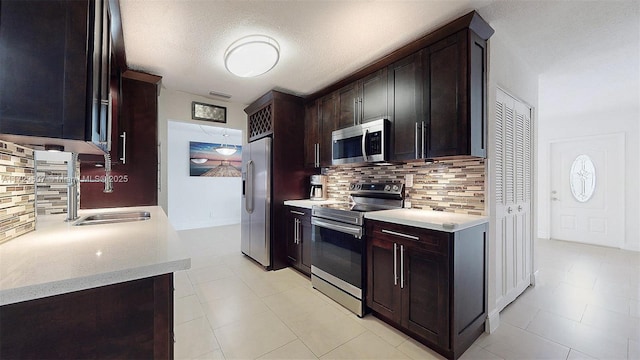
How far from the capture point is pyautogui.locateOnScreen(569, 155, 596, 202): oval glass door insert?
4.68m

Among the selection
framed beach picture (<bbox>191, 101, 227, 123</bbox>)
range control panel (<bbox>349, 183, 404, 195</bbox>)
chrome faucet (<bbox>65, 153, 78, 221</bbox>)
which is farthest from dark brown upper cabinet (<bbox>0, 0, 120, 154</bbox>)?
framed beach picture (<bbox>191, 101, 227, 123</bbox>)

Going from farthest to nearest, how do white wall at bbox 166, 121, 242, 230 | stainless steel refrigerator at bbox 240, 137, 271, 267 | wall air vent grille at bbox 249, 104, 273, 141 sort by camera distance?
1. white wall at bbox 166, 121, 242, 230
2. wall air vent grille at bbox 249, 104, 273, 141
3. stainless steel refrigerator at bbox 240, 137, 271, 267

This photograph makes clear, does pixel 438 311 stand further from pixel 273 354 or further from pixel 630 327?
pixel 630 327

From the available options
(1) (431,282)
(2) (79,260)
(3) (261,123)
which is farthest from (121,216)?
(1) (431,282)

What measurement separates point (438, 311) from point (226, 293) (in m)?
2.06

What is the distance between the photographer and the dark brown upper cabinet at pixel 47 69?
803 mm

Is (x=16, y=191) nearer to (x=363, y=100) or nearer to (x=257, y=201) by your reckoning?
(x=257, y=201)

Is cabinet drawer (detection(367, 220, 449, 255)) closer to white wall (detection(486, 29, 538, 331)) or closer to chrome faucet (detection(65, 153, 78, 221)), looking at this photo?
white wall (detection(486, 29, 538, 331))

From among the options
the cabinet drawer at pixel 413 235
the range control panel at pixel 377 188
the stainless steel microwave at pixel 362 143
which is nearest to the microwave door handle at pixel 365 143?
the stainless steel microwave at pixel 362 143

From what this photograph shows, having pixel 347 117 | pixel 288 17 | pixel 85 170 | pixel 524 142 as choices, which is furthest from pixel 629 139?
pixel 85 170

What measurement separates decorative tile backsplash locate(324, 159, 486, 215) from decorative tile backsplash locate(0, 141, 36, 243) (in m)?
2.73

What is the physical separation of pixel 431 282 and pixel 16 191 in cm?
241

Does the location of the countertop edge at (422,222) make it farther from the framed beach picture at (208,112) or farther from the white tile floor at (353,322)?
the framed beach picture at (208,112)

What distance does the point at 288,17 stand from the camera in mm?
1941
